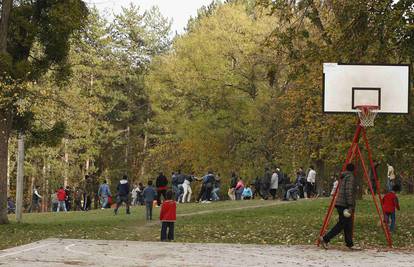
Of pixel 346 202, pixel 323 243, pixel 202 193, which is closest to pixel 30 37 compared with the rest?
pixel 323 243

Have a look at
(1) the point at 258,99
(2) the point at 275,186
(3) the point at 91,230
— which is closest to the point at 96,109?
(3) the point at 91,230

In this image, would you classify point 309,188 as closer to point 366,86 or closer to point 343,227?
point 366,86

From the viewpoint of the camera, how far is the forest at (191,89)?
76.1 feet

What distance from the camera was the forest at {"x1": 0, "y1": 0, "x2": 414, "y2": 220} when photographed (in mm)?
23188

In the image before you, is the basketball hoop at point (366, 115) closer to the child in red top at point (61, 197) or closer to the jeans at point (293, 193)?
the jeans at point (293, 193)

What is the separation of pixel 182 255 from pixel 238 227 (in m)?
9.25

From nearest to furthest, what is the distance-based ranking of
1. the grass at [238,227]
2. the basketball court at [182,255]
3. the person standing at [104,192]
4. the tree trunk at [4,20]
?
the basketball court at [182,255] < the grass at [238,227] < the tree trunk at [4,20] < the person standing at [104,192]

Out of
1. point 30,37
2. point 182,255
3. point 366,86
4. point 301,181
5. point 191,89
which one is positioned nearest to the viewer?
point 182,255

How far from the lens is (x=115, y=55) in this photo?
62.8 metres

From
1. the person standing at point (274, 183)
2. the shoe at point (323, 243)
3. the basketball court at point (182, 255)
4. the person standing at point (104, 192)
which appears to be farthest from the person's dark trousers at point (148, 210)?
the person standing at point (104, 192)

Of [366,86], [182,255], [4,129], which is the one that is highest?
[366,86]

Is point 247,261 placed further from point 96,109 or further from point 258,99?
point 258,99

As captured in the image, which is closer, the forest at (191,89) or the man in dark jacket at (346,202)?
the man in dark jacket at (346,202)

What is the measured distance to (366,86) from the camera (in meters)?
19.2
